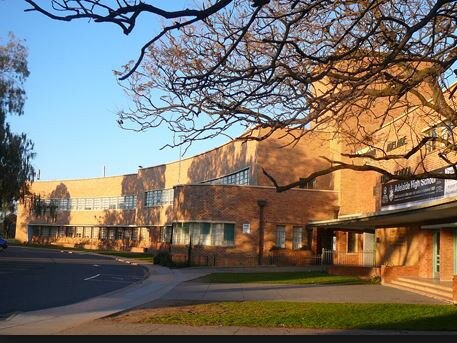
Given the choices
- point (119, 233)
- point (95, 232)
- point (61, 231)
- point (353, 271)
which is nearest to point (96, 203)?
point (95, 232)

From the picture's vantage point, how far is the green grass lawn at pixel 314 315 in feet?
43.2

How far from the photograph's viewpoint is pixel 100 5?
17.8 ft

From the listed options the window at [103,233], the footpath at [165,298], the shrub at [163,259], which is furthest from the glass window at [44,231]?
the footpath at [165,298]

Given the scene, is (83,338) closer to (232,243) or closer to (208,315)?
(208,315)

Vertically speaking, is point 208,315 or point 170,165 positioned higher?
point 170,165

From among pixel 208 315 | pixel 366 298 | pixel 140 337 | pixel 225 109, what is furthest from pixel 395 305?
pixel 225 109

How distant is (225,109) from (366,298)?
40.3 ft

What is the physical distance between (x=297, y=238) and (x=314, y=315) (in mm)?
26955

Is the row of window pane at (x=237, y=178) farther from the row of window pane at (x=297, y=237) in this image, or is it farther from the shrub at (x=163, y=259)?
the shrub at (x=163, y=259)

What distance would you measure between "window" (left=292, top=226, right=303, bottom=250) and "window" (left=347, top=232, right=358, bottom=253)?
11.1 ft

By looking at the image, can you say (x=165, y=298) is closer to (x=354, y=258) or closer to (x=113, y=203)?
(x=354, y=258)

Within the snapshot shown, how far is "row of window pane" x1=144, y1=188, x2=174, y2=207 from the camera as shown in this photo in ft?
202

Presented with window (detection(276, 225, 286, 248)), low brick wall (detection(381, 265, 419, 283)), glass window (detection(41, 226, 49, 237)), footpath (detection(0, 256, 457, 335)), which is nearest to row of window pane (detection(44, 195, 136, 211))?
glass window (detection(41, 226, 49, 237))

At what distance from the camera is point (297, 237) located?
4128 centimetres
